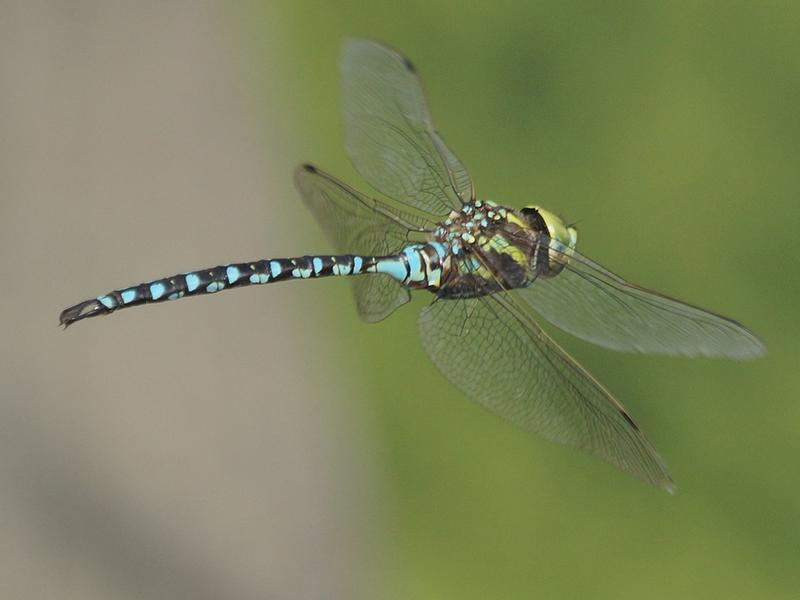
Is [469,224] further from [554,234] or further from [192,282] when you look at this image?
[192,282]

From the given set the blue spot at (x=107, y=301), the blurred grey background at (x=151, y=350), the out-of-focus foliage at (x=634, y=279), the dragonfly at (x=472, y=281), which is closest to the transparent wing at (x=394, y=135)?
the dragonfly at (x=472, y=281)

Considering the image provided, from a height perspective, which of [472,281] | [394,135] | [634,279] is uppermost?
[394,135]

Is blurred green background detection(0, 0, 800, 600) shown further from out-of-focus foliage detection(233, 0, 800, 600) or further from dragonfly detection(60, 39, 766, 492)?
dragonfly detection(60, 39, 766, 492)

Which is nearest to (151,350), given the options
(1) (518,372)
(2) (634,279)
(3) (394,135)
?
(2) (634,279)

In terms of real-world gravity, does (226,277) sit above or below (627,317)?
above

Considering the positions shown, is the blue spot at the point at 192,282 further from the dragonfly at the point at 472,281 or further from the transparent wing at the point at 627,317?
the transparent wing at the point at 627,317
